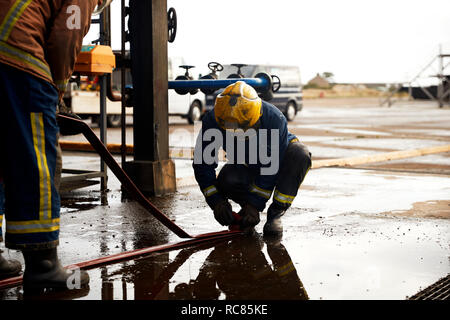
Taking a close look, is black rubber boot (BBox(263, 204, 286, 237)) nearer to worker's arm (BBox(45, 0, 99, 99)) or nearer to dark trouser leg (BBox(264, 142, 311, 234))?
dark trouser leg (BBox(264, 142, 311, 234))

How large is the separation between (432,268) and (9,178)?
2.21m

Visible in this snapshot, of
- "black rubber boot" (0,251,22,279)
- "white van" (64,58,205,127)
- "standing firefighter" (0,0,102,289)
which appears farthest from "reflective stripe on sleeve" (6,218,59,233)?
"white van" (64,58,205,127)

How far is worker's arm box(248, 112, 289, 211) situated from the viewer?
4.41 m

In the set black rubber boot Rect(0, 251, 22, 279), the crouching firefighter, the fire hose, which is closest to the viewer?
black rubber boot Rect(0, 251, 22, 279)

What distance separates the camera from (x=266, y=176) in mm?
4418

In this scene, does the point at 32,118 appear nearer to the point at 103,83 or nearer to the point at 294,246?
the point at 294,246

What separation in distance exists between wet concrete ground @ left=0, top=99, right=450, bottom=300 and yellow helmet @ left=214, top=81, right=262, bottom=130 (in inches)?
29.7

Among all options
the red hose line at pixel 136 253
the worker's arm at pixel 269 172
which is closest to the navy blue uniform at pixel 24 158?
the red hose line at pixel 136 253

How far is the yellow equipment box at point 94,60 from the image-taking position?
5871 mm

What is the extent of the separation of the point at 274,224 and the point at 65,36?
2002mm

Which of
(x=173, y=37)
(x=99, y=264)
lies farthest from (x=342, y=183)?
(x=99, y=264)

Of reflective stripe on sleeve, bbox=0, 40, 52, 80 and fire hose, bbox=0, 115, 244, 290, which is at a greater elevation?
reflective stripe on sleeve, bbox=0, 40, 52, 80

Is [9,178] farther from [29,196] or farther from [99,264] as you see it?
[99,264]

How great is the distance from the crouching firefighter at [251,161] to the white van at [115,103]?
9399 mm
